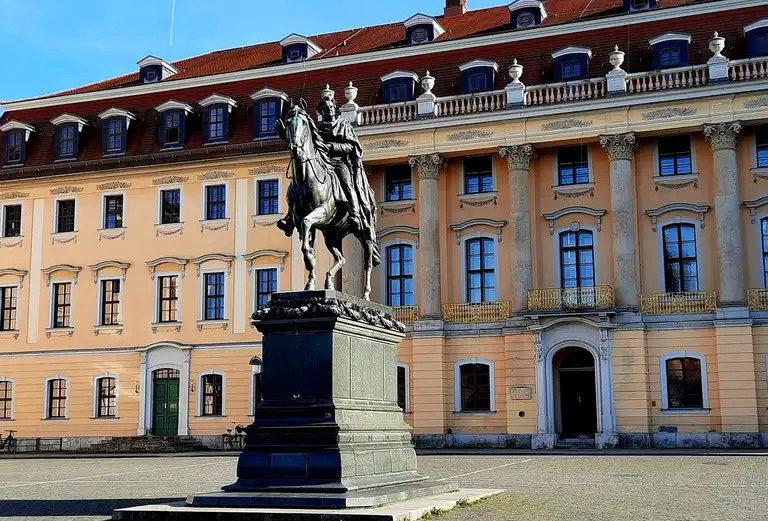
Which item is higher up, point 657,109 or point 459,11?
point 459,11

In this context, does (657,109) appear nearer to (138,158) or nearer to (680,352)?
(680,352)

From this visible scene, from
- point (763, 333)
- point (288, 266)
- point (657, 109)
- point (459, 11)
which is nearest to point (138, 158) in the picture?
point (288, 266)

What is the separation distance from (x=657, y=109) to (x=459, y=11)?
14066mm

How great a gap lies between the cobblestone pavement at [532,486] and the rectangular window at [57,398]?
13.2 m

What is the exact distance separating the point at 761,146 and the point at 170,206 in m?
22.7

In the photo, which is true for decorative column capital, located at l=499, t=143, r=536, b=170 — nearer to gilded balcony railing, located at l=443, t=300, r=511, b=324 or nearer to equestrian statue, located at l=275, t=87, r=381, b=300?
gilded balcony railing, located at l=443, t=300, r=511, b=324

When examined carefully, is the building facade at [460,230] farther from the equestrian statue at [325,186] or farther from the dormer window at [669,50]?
the equestrian statue at [325,186]

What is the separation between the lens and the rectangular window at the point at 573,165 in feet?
120

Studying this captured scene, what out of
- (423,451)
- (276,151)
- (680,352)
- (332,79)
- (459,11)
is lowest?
(423,451)

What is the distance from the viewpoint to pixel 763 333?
33.1m

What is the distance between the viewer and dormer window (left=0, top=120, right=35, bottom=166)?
43.8 m

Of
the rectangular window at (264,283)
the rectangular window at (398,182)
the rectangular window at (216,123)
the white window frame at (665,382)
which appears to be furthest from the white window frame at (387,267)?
the white window frame at (665,382)

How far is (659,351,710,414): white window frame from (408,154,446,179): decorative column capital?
34.5ft

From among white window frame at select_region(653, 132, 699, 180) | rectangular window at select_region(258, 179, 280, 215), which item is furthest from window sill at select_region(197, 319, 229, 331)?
white window frame at select_region(653, 132, 699, 180)
